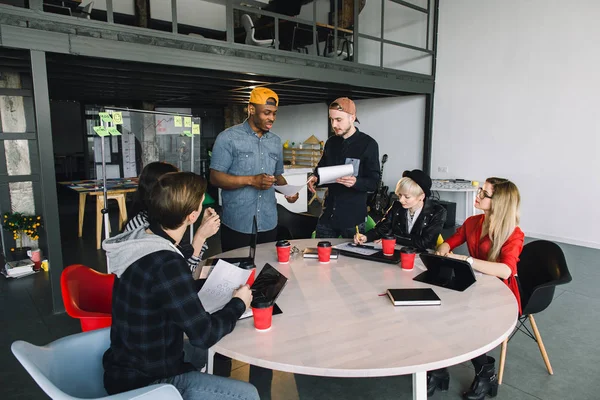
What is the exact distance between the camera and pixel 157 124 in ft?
15.3

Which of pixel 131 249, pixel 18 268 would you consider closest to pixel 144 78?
pixel 18 268

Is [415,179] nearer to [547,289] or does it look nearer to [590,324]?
[547,289]

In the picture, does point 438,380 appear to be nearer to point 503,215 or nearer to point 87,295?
point 503,215

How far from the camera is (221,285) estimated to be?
63.9 inches

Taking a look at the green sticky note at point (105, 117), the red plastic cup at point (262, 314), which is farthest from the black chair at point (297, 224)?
the red plastic cup at point (262, 314)

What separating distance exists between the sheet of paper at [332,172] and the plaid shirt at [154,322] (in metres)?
1.30

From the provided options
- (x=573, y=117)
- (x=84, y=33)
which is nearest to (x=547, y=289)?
(x=84, y=33)

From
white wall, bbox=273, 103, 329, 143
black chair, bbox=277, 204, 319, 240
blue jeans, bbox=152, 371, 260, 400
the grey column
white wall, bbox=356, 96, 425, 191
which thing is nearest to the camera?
blue jeans, bbox=152, 371, 260, 400

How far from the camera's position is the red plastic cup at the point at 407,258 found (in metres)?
2.00

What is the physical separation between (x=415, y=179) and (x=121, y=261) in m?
1.87

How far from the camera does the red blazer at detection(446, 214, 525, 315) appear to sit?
2125mm

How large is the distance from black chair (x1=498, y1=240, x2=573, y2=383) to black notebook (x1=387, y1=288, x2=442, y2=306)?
0.85m

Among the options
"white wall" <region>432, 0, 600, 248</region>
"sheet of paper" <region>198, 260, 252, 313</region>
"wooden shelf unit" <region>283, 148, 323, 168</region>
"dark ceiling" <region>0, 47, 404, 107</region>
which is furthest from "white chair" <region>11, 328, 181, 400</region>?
"wooden shelf unit" <region>283, 148, 323, 168</region>

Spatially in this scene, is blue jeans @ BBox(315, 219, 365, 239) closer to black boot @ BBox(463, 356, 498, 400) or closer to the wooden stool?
black boot @ BBox(463, 356, 498, 400)
